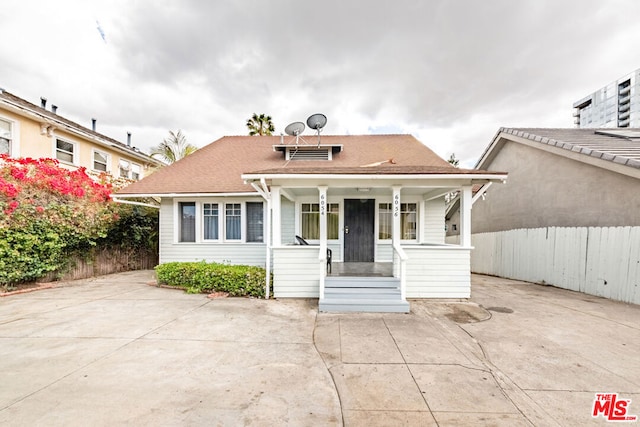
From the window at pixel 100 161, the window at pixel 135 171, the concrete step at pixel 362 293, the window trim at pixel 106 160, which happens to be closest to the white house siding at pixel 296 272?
the concrete step at pixel 362 293

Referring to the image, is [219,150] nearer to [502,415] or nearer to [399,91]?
[399,91]

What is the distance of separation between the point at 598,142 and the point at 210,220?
545 inches

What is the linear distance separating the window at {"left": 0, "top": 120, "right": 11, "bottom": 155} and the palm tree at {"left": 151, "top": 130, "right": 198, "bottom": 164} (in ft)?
19.2

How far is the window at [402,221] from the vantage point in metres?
8.45

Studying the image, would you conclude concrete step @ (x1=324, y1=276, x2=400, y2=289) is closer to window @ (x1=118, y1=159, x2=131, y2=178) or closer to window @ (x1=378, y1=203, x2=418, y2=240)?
window @ (x1=378, y1=203, x2=418, y2=240)

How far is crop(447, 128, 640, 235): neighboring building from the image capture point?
24.0 ft

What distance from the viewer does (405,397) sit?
8.71 ft

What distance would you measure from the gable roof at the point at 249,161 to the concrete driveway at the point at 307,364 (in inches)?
161

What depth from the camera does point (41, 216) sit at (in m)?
7.43

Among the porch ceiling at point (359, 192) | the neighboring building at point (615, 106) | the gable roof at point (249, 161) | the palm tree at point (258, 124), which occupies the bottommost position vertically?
the porch ceiling at point (359, 192)

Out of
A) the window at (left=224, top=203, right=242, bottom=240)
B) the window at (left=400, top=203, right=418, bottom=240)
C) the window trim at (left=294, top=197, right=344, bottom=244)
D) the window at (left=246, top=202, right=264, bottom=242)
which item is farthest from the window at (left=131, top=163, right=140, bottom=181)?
the window at (left=400, top=203, right=418, bottom=240)

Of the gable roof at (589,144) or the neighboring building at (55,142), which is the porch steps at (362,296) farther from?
the neighboring building at (55,142)

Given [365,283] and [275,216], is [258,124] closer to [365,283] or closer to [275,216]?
[275,216]
